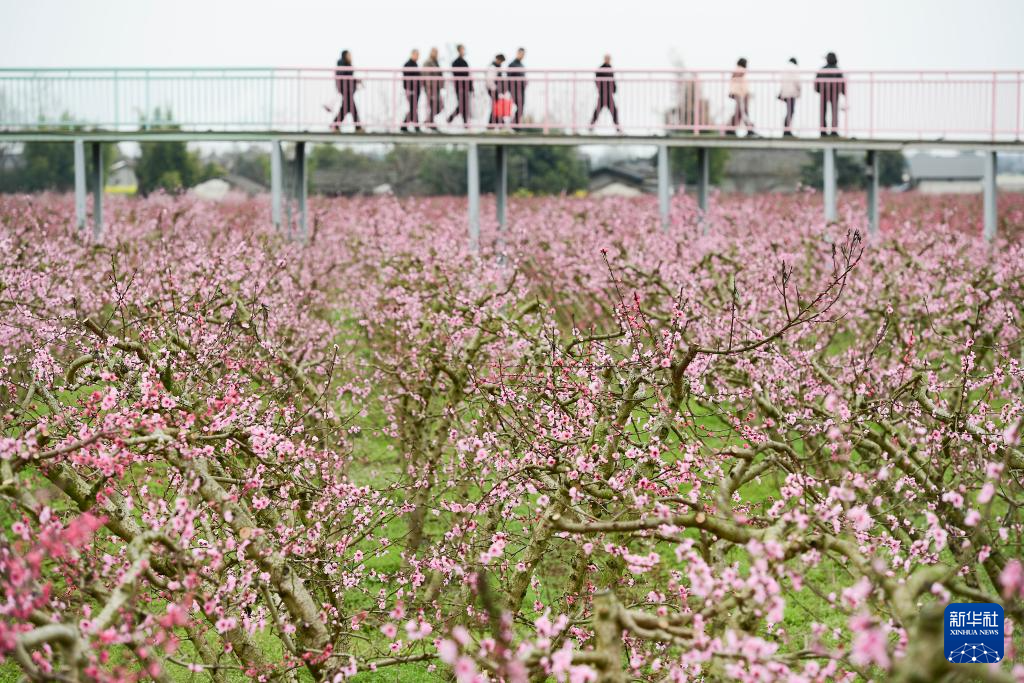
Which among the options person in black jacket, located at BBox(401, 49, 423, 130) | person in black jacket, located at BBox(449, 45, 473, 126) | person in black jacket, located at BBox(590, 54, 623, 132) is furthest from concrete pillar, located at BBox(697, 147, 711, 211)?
person in black jacket, located at BBox(401, 49, 423, 130)

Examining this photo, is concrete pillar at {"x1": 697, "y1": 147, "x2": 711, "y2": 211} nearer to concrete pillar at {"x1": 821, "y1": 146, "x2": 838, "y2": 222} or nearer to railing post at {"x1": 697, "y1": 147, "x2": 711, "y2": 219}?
railing post at {"x1": 697, "y1": 147, "x2": 711, "y2": 219}

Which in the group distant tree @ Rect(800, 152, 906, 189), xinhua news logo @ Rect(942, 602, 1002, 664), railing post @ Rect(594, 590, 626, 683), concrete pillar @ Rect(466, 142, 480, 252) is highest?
distant tree @ Rect(800, 152, 906, 189)

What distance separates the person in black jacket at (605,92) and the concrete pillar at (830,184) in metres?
4.04

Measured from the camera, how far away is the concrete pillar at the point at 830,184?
21.9 metres

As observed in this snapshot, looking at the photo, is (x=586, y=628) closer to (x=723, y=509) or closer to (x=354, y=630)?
(x=354, y=630)

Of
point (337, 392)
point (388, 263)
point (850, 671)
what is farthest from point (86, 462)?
point (388, 263)

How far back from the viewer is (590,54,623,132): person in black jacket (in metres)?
22.0

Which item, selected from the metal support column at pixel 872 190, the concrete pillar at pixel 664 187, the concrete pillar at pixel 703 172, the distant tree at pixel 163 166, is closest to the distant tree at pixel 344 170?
the distant tree at pixel 163 166

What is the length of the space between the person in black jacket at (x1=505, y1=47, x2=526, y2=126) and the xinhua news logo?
1807 centimetres

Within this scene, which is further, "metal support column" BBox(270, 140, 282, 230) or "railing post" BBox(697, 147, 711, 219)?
"railing post" BBox(697, 147, 711, 219)

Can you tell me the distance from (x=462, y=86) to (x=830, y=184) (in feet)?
24.0

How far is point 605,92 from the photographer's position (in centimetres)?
2217

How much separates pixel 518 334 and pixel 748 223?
50.3 ft

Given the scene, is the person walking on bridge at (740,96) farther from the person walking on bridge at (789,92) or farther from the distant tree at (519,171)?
the distant tree at (519,171)
